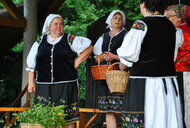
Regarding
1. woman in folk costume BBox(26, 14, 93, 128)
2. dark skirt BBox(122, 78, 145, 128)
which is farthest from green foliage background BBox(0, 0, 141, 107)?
dark skirt BBox(122, 78, 145, 128)

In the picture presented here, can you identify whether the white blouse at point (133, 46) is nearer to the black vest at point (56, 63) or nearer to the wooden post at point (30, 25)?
the black vest at point (56, 63)

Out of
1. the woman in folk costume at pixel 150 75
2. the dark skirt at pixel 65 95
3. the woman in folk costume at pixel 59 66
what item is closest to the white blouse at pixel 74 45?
the woman in folk costume at pixel 59 66

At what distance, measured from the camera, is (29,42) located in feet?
25.8

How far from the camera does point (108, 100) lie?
4559 mm

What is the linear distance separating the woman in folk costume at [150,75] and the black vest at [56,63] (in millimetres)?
1157

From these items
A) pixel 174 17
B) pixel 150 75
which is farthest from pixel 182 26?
pixel 150 75

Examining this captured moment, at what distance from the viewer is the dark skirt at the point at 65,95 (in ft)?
13.0

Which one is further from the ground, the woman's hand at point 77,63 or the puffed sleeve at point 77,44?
the puffed sleeve at point 77,44

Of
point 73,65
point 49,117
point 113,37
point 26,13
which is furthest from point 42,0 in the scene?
point 49,117

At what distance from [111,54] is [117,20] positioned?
52cm

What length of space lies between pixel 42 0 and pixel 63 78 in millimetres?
5001

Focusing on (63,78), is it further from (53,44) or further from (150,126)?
(150,126)

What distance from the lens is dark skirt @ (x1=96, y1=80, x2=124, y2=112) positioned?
4.48 metres

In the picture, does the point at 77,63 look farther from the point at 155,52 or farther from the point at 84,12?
the point at 84,12
